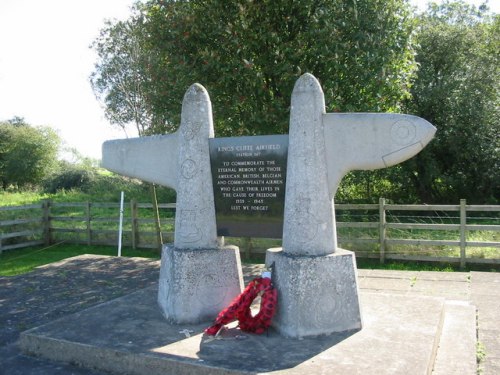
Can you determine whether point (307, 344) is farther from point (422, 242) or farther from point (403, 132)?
point (422, 242)

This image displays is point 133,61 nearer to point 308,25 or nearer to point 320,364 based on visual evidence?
point 308,25

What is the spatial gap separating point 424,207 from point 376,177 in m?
9.28

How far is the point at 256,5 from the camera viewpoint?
30.2 feet

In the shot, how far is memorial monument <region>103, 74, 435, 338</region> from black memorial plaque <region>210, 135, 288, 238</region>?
11 millimetres

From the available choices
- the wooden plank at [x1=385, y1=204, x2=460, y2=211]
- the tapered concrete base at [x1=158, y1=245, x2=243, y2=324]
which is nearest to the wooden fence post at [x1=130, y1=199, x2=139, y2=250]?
the wooden plank at [x1=385, y1=204, x2=460, y2=211]

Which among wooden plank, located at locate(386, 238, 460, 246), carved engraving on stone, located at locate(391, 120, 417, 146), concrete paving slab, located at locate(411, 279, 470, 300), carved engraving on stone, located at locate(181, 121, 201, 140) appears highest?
carved engraving on stone, located at locate(181, 121, 201, 140)

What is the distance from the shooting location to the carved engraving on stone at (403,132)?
4910 mm

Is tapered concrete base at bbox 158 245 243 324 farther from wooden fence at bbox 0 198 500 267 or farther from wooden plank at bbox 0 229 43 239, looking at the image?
wooden plank at bbox 0 229 43 239

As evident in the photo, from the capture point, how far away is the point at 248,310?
5.19m

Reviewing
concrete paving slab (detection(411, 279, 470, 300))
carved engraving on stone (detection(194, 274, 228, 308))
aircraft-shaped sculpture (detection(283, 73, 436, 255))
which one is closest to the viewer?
aircraft-shaped sculpture (detection(283, 73, 436, 255))

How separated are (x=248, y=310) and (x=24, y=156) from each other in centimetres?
3286

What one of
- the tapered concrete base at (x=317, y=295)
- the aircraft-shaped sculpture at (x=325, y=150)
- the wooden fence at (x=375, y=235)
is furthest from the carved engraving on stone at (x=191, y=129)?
the wooden fence at (x=375, y=235)

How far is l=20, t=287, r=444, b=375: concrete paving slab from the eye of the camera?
4.28m

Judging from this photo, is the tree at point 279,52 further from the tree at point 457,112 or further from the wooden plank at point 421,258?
the tree at point 457,112
